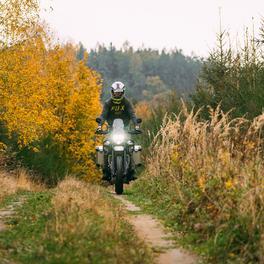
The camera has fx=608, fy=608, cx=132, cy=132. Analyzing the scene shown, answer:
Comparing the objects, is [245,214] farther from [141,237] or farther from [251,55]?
[251,55]

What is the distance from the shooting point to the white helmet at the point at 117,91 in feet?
52.0

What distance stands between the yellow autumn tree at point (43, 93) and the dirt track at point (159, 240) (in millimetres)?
9647

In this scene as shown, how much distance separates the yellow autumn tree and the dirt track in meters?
9.65

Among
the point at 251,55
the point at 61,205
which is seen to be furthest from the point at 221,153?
the point at 251,55

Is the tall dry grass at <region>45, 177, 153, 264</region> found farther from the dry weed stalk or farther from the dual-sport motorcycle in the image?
the dual-sport motorcycle

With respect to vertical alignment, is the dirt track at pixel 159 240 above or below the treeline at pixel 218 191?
below

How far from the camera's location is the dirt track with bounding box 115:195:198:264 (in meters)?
6.89

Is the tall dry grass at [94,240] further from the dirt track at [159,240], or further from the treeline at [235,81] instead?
the treeline at [235,81]

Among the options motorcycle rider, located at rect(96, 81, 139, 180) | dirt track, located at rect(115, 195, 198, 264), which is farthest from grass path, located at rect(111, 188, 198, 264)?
motorcycle rider, located at rect(96, 81, 139, 180)

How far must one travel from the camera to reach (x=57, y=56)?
101 ft

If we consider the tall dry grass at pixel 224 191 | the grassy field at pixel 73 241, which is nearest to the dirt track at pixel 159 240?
the grassy field at pixel 73 241

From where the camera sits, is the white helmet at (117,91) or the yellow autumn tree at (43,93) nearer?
the white helmet at (117,91)

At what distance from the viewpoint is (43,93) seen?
827 inches

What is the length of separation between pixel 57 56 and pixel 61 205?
2276cm
